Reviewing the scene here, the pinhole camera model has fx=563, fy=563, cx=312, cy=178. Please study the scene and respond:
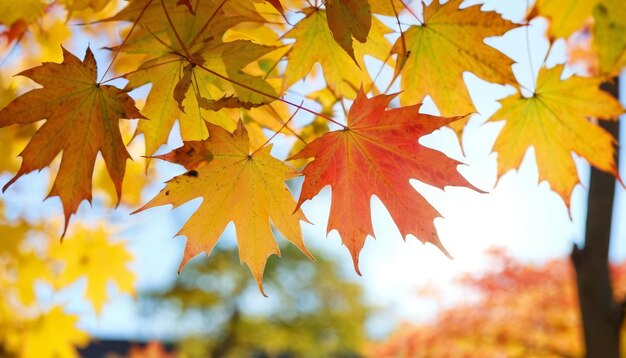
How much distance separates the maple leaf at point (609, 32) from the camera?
33.5 inches

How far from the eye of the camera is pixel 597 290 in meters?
Result: 1.98

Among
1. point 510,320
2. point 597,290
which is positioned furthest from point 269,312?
point 597,290

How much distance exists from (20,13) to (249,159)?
469mm

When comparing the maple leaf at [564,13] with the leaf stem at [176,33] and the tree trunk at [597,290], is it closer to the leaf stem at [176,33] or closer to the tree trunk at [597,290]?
the leaf stem at [176,33]

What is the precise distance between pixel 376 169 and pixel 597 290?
1642 mm

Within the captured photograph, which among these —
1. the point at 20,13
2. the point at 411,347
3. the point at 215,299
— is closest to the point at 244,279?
the point at 215,299

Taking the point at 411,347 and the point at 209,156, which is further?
the point at 411,347

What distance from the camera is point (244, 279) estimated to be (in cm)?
1088

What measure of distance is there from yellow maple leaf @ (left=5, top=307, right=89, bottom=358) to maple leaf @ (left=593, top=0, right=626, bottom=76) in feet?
6.37

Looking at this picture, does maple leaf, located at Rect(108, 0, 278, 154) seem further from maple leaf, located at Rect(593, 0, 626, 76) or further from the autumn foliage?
maple leaf, located at Rect(593, 0, 626, 76)

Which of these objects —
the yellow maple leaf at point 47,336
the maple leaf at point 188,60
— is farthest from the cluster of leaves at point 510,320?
the maple leaf at point 188,60

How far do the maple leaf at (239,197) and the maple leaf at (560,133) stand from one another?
367 mm

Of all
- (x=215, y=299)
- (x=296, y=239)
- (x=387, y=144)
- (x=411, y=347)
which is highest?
(x=215, y=299)

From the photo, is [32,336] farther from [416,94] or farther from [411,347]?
[411,347]
